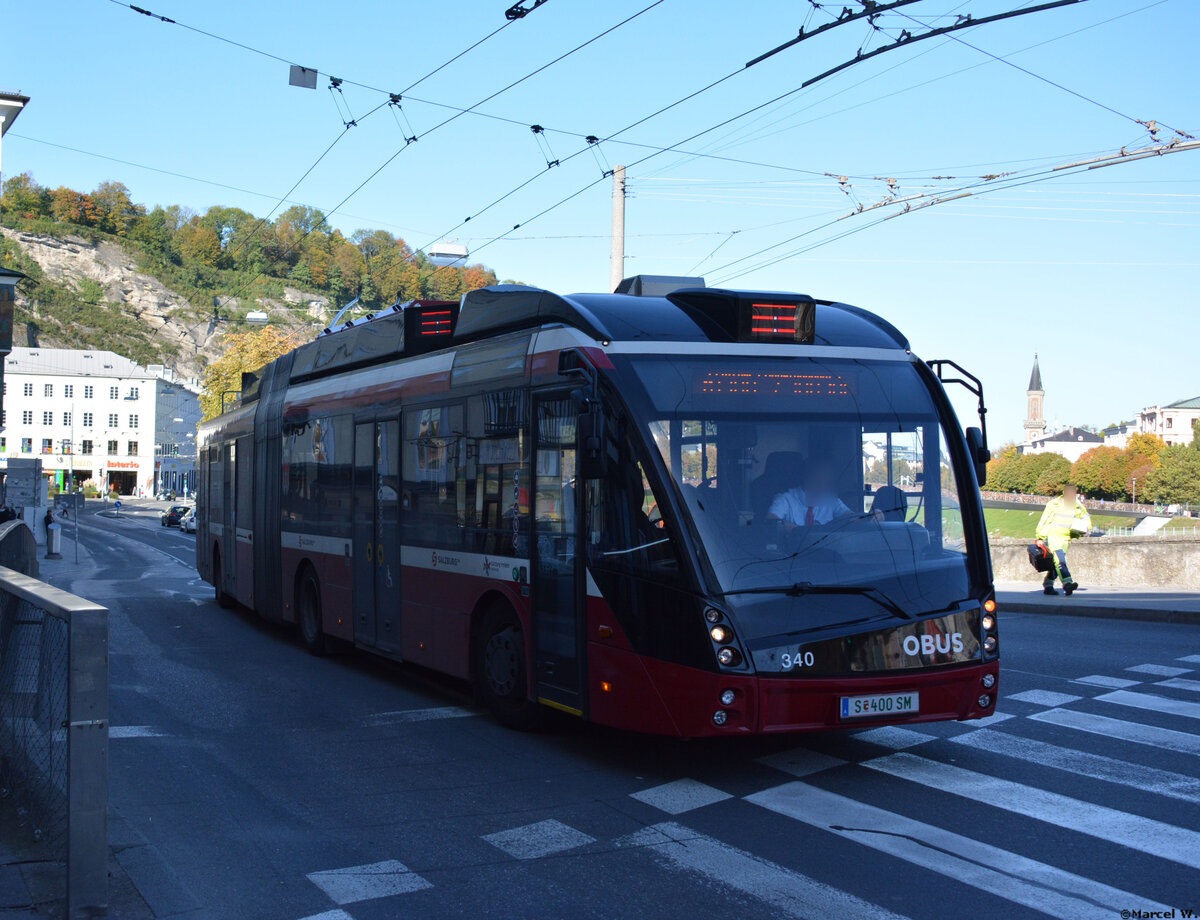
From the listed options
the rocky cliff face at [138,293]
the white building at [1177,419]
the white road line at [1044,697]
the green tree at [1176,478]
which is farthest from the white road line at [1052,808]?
the white building at [1177,419]

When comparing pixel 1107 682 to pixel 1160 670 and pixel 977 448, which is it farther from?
pixel 977 448

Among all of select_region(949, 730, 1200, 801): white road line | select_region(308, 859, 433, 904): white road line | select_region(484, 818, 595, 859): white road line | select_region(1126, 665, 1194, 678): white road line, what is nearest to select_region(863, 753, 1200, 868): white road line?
select_region(949, 730, 1200, 801): white road line

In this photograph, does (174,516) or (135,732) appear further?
(174,516)

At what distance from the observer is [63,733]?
4.99 meters

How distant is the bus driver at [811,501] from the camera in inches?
282

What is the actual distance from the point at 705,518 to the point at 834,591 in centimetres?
86

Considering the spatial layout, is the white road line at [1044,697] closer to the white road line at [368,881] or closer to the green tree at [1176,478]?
the white road line at [368,881]

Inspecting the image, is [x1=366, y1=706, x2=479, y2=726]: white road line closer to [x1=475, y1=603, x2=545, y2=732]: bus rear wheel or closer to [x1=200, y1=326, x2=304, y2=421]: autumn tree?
[x1=475, y1=603, x2=545, y2=732]: bus rear wheel

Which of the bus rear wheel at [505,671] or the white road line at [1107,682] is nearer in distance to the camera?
the bus rear wheel at [505,671]

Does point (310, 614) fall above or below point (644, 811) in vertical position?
above

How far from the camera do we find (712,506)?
278 inches

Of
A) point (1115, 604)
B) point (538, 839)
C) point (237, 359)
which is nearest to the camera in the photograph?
point (538, 839)

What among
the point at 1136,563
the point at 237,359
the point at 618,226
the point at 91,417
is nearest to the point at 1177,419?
the point at 91,417

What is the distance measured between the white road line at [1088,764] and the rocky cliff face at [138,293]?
155 meters
